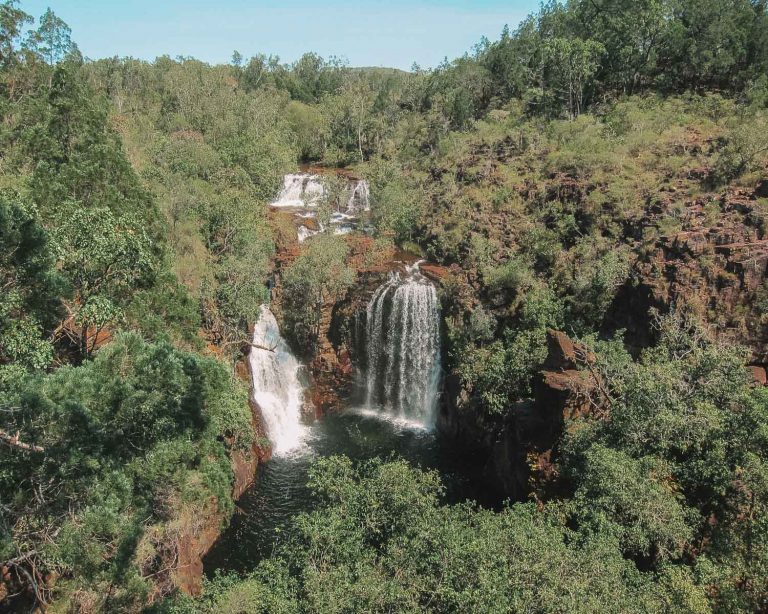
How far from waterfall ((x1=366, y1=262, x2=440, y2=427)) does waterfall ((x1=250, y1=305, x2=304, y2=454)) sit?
5.17 m

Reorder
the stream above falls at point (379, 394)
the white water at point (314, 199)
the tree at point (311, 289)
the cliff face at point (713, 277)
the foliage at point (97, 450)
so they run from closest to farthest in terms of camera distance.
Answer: the foliage at point (97, 450) < the cliff face at point (713, 277) < the stream above falls at point (379, 394) < the tree at point (311, 289) < the white water at point (314, 199)

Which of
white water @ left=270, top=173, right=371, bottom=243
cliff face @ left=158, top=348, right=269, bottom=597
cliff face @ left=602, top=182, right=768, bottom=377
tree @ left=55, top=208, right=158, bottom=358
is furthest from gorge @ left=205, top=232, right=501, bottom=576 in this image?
tree @ left=55, top=208, right=158, bottom=358

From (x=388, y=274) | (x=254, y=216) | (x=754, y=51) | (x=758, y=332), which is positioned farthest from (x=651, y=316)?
(x=754, y=51)

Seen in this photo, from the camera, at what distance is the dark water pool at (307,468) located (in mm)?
21250

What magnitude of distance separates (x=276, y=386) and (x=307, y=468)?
640 cm

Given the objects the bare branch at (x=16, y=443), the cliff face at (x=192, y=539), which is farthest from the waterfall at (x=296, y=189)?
the bare branch at (x=16, y=443)

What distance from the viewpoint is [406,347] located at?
31906 millimetres

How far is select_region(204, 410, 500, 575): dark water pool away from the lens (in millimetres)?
21250

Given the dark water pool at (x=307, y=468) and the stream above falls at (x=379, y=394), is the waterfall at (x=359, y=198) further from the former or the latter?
the dark water pool at (x=307, y=468)

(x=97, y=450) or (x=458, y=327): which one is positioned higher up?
(x=97, y=450)

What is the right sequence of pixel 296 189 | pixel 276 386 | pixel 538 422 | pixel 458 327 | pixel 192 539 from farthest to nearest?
pixel 296 189 < pixel 276 386 < pixel 458 327 < pixel 538 422 < pixel 192 539

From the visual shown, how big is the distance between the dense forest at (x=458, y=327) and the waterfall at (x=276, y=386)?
1549mm

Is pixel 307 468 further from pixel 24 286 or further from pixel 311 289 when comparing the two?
pixel 24 286

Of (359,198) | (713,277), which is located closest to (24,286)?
(713,277)
